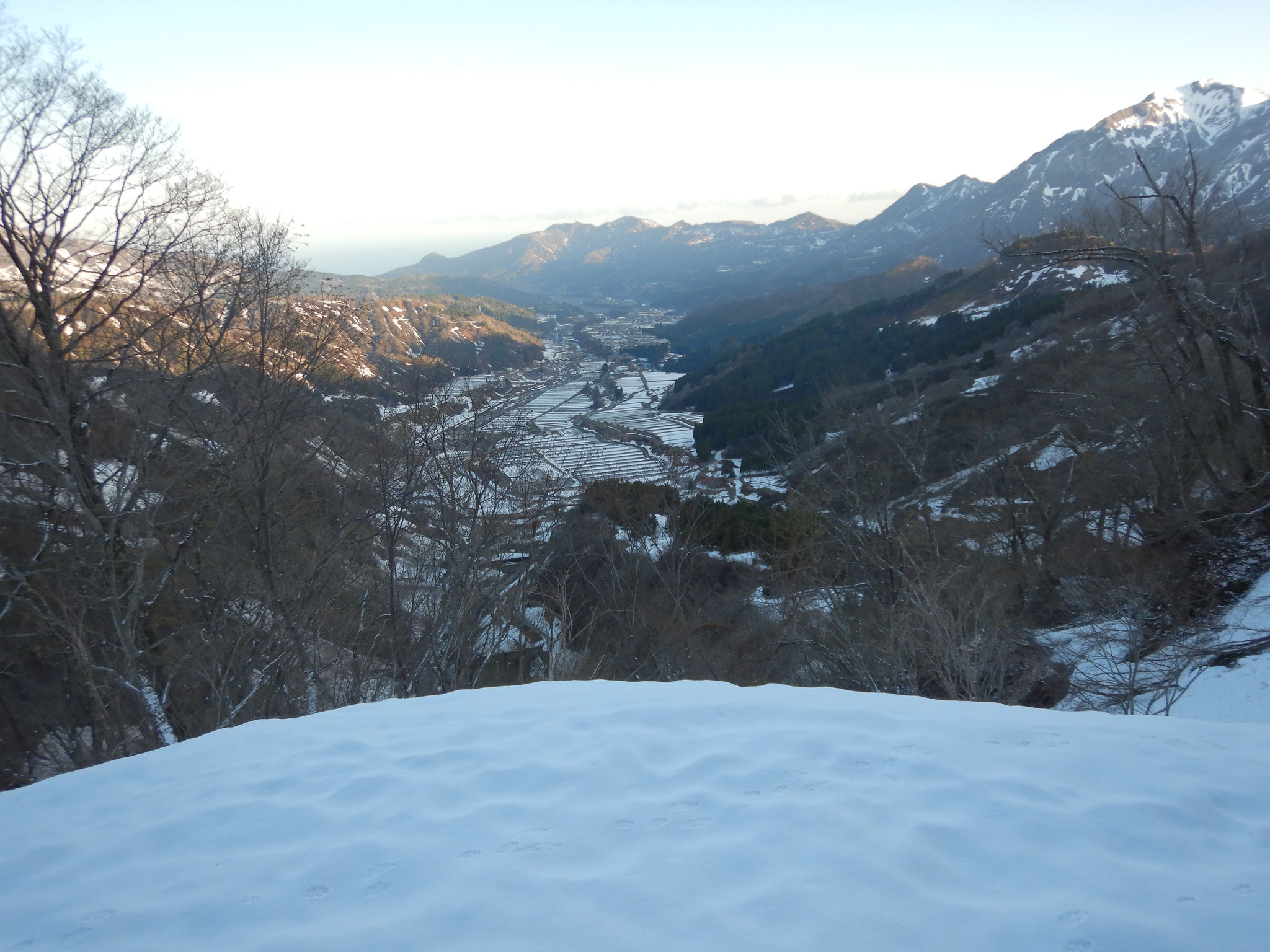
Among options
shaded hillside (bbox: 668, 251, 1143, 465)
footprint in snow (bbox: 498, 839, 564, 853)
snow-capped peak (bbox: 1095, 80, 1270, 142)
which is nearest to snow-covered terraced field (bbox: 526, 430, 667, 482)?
shaded hillside (bbox: 668, 251, 1143, 465)

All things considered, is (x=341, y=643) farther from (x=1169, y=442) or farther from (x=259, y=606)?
(x=1169, y=442)

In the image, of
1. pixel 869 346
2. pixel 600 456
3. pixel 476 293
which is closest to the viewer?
pixel 600 456

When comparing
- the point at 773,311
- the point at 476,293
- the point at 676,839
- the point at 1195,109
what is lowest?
the point at 676,839

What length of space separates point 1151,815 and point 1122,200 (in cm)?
955

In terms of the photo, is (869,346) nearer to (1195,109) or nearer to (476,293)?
(476,293)

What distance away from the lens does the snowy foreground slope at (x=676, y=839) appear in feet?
7.40

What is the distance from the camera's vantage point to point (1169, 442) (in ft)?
45.3

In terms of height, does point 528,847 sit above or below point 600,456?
above

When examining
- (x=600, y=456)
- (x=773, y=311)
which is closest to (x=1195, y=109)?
(x=773, y=311)

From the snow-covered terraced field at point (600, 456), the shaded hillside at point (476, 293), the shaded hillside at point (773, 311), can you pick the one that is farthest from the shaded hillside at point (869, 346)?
the shaded hillside at point (476, 293)

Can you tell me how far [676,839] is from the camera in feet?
9.11

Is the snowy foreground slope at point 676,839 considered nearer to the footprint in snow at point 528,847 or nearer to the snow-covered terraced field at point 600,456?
the footprint in snow at point 528,847

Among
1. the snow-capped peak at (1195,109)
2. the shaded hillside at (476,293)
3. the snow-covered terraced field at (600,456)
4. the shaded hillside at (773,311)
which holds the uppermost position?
the snow-capped peak at (1195,109)

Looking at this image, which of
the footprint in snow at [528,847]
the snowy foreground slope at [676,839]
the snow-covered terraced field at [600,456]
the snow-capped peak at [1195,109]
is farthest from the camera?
the snow-capped peak at [1195,109]
